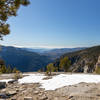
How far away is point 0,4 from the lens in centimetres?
1069

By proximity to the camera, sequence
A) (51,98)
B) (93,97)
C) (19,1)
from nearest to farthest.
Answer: (93,97), (51,98), (19,1)

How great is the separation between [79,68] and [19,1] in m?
184

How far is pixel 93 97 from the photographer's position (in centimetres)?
966

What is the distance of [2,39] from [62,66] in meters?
44.9

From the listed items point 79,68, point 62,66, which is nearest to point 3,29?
point 62,66

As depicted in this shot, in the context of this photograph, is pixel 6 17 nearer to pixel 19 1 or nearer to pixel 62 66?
pixel 19 1

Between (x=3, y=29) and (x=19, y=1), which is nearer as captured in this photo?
(x=19, y=1)

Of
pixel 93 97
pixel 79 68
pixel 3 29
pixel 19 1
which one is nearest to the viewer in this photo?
pixel 93 97

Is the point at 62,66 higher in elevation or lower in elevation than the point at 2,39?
lower

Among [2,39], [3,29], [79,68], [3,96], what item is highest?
[3,29]

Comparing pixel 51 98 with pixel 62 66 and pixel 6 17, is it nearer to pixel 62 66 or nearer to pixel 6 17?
pixel 6 17

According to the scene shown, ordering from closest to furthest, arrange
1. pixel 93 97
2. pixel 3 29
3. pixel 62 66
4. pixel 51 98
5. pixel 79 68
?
1. pixel 93 97
2. pixel 51 98
3. pixel 3 29
4. pixel 62 66
5. pixel 79 68

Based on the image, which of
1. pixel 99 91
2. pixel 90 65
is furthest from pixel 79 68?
pixel 99 91

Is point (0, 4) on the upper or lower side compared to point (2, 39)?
upper
